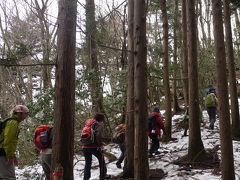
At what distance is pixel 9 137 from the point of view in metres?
4.82

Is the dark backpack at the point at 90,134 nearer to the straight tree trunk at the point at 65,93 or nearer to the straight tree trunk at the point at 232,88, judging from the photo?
the straight tree trunk at the point at 65,93

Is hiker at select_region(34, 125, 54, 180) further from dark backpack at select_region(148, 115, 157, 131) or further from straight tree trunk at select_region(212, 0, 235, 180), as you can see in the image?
dark backpack at select_region(148, 115, 157, 131)

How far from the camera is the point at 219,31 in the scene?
5.59 m

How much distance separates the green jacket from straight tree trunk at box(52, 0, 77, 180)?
29.7 inches

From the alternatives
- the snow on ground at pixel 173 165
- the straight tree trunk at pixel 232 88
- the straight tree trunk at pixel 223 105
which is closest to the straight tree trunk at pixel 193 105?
the snow on ground at pixel 173 165

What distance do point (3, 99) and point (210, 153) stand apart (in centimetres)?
1101

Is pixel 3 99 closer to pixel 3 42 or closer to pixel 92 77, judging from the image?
pixel 3 42

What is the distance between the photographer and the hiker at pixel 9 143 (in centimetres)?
484

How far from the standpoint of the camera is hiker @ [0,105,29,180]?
15.9 ft

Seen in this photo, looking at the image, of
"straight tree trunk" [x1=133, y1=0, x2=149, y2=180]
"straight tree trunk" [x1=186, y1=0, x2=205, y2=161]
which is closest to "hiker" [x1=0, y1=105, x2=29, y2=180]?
"straight tree trunk" [x1=133, y1=0, x2=149, y2=180]

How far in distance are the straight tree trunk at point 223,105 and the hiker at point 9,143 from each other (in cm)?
392

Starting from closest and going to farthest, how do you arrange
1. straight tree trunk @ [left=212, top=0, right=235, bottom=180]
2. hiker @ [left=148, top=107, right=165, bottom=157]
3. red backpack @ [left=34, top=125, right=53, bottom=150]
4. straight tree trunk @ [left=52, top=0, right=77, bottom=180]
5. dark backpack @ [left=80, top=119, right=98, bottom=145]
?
1. straight tree trunk @ [left=52, top=0, right=77, bottom=180]
2. straight tree trunk @ [left=212, top=0, right=235, bottom=180]
3. red backpack @ [left=34, top=125, right=53, bottom=150]
4. dark backpack @ [left=80, top=119, right=98, bottom=145]
5. hiker @ [left=148, top=107, right=165, bottom=157]

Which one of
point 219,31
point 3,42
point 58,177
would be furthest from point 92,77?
point 3,42

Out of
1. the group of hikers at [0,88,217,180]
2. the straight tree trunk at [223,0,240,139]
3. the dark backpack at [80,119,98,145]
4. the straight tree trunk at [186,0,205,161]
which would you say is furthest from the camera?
the straight tree trunk at [223,0,240,139]
